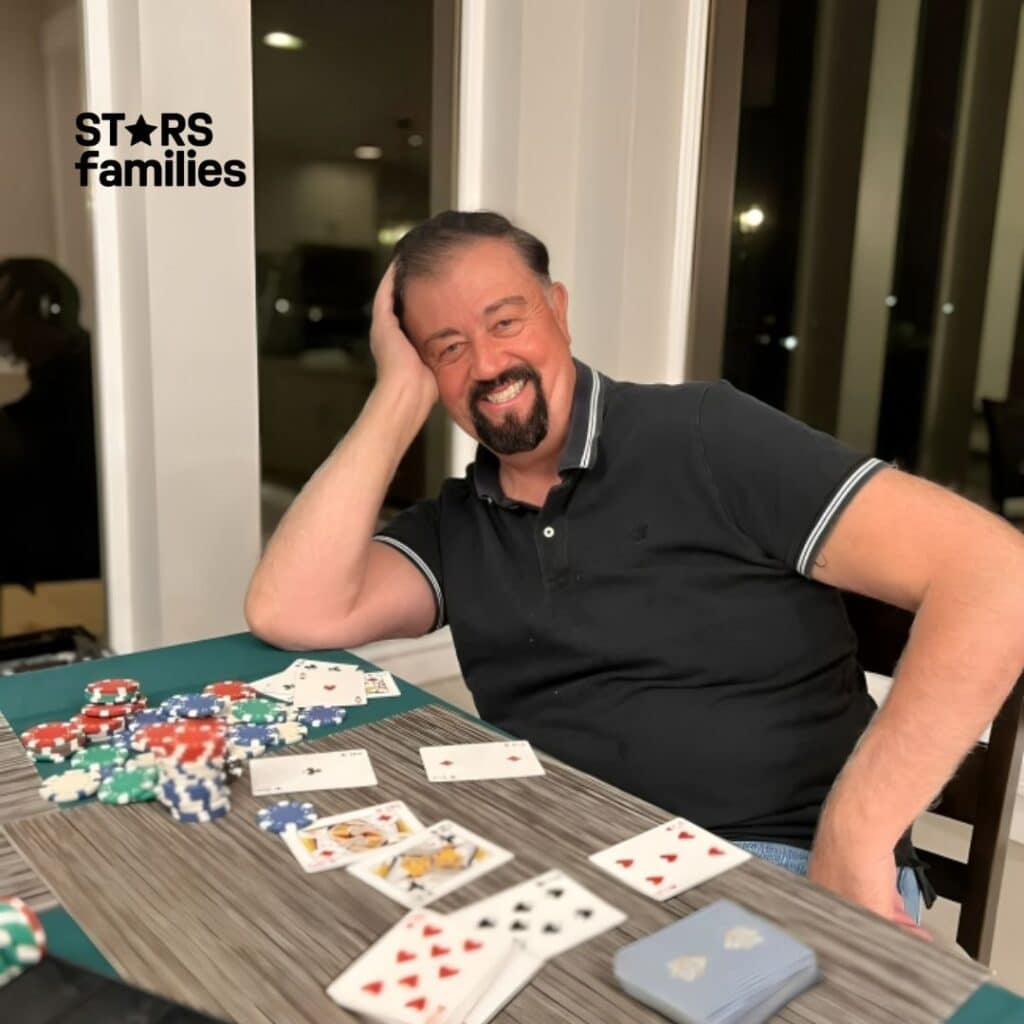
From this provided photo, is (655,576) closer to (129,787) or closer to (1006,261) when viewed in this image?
(129,787)

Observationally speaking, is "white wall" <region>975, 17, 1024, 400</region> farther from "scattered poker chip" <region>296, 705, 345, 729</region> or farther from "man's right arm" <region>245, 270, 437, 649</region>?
"scattered poker chip" <region>296, 705, 345, 729</region>

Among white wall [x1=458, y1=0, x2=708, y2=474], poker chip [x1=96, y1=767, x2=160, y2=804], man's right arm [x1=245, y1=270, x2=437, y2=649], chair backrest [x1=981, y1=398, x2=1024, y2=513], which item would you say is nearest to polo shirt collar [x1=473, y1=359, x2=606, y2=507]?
man's right arm [x1=245, y1=270, x2=437, y2=649]

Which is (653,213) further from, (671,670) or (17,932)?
(17,932)

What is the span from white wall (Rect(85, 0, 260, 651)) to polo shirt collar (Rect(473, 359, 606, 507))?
0.79 metres

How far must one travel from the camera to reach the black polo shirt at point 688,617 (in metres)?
1.27

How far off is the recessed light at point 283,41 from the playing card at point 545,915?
197 cm

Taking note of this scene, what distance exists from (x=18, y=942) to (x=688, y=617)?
A: 84 cm

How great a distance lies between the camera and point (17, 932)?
2.36 feet

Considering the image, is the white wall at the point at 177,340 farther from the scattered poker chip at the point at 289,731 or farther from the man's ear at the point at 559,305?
the scattered poker chip at the point at 289,731

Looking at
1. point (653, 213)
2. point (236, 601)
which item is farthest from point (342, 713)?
point (653, 213)

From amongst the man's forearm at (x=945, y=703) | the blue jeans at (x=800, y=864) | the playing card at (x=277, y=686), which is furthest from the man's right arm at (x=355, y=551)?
the man's forearm at (x=945, y=703)

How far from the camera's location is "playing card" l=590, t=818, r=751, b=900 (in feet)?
2.95

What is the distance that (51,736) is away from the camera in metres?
1.14

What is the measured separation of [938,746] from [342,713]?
66 centimetres
